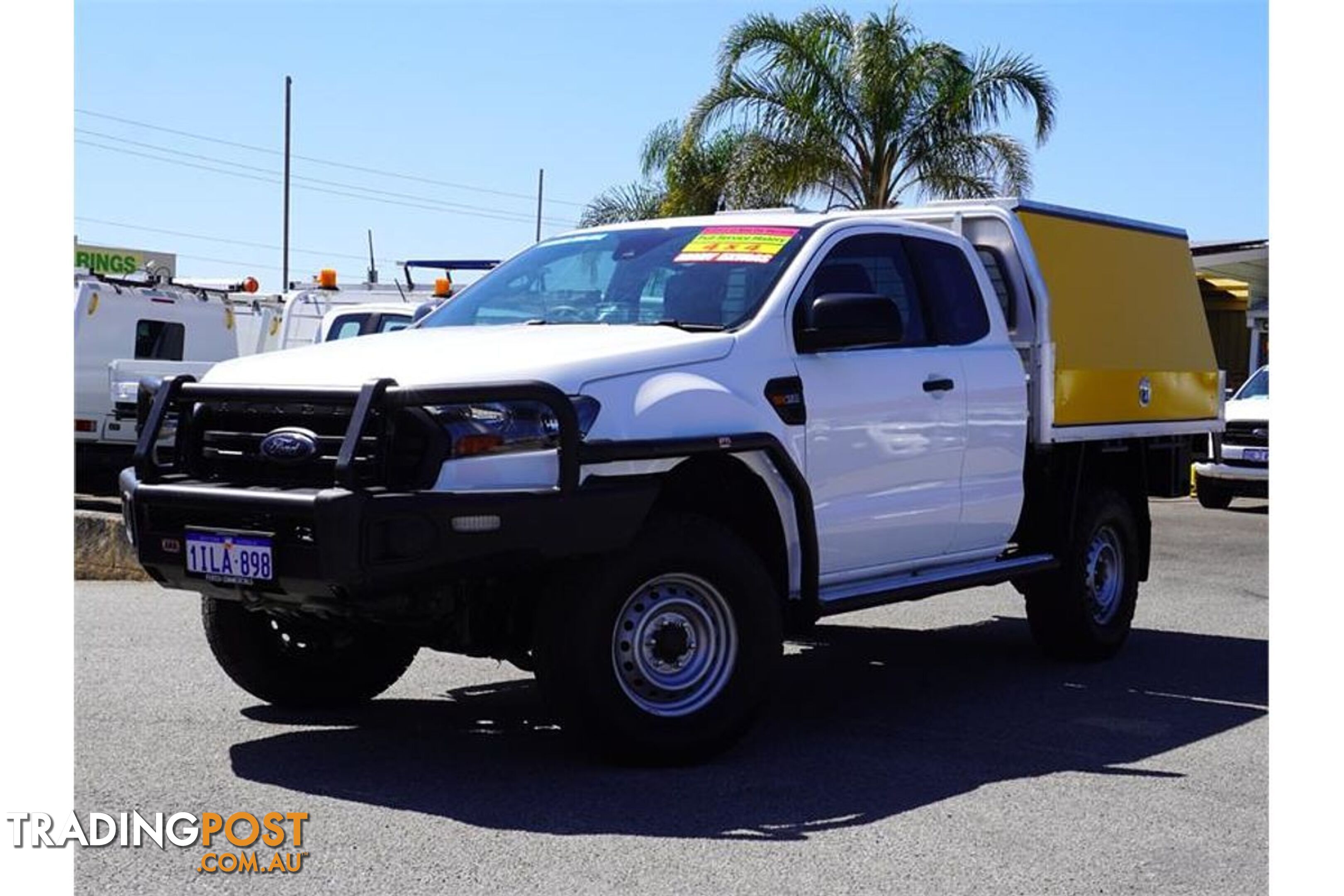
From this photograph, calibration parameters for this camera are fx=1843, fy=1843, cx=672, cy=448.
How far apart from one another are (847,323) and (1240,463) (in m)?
13.8

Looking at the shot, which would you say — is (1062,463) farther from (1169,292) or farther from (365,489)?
(365,489)

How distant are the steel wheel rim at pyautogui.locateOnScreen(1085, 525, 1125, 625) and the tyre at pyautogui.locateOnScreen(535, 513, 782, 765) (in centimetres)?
324

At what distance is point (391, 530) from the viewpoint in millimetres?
5895

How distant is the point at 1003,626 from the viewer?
10875 mm

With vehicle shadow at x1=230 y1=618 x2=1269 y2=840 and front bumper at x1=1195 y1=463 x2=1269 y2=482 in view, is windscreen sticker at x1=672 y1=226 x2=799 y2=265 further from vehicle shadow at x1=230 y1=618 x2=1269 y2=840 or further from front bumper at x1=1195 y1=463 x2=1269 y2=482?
front bumper at x1=1195 y1=463 x2=1269 y2=482

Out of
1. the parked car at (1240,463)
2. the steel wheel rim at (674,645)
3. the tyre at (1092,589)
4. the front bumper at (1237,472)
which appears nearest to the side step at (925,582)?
the tyre at (1092,589)

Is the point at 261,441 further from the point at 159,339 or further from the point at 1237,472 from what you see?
the point at 1237,472

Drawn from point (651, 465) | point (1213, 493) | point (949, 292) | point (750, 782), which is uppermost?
point (949, 292)

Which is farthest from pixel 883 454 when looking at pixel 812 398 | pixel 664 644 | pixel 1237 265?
pixel 1237 265

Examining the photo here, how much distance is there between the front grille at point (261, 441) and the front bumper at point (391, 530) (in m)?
0.11

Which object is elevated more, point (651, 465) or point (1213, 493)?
point (651, 465)

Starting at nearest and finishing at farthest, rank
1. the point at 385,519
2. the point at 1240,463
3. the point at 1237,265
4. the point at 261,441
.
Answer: the point at 385,519 → the point at 261,441 → the point at 1240,463 → the point at 1237,265
